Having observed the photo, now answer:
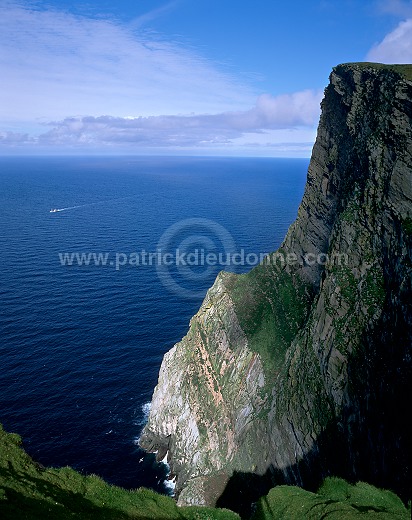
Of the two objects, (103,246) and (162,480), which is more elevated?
(103,246)

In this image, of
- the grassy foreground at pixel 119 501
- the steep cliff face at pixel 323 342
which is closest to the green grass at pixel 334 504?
the grassy foreground at pixel 119 501

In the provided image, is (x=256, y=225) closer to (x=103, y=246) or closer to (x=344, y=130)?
(x=103, y=246)

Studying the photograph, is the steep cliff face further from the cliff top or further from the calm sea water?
the calm sea water

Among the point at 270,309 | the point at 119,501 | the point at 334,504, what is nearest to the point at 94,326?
the point at 270,309

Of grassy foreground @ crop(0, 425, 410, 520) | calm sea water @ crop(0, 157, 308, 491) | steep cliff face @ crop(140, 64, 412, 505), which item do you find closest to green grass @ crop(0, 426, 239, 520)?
grassy foreground @ crop(0, 425, 410, 520)

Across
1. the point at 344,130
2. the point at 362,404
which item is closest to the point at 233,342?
the point at 362,404

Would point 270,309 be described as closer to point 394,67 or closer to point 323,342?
point 323,342

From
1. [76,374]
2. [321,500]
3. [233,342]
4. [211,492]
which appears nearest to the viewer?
[321,500]
